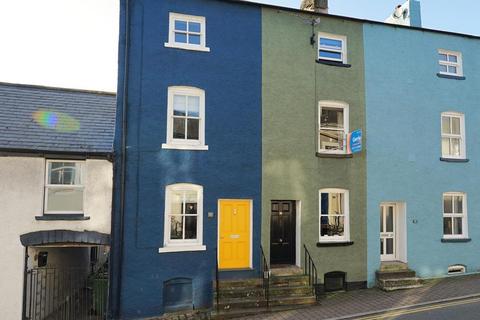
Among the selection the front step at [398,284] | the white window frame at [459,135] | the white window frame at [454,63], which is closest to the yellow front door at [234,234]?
the front step at [398,284]

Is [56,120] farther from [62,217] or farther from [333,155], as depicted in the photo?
[333,155]

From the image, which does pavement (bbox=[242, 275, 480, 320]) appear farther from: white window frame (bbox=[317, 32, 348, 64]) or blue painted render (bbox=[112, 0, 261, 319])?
white window frame (bbox=[317, 32, 348, 64])

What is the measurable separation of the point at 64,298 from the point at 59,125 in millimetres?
5931

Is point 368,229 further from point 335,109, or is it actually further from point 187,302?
point 187,302

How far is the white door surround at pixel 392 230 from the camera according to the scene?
40.2 ft

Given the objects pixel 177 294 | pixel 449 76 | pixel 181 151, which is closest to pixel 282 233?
pixel 177 294

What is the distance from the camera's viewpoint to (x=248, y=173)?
36.0ft

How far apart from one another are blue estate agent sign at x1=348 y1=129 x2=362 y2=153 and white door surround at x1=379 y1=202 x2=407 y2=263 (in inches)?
95.9

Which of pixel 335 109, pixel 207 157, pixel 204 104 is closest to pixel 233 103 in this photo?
pixel 204 104

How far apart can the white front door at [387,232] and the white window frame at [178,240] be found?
6.35 meters

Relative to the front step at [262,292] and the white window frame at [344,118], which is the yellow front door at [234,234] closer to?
the front step at [262,292]

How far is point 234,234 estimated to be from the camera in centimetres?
1091

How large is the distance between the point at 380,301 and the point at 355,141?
4821 millimetres

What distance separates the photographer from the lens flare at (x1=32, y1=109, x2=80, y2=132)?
34.3ft
